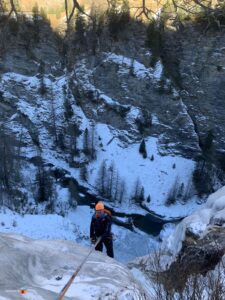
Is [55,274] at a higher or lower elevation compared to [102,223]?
higher

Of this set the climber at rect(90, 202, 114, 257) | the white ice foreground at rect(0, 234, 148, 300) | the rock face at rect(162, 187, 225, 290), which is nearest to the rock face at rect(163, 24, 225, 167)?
the rock face at rect(162, 187, 225, 290)

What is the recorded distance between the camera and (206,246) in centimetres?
618

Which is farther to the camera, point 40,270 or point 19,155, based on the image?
point 19,155

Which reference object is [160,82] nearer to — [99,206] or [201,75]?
[201,75]

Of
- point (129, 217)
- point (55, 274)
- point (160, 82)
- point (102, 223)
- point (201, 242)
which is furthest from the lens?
point (160, 82)

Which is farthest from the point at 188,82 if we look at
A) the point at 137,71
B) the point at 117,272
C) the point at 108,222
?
the point at 117,272

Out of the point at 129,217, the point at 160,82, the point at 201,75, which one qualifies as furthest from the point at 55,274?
the point at 201,75

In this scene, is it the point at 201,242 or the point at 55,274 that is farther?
the point at 201,242

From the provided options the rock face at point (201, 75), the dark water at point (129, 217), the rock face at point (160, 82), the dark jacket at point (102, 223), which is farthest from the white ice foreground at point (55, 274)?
the rock face at point (201, 75)

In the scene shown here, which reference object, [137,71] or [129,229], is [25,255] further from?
[137,71]

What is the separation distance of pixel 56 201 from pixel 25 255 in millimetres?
27448

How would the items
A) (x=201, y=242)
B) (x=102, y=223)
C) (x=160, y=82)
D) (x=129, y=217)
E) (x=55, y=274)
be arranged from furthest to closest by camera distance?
(x=160, y=82) → (x=129, y=217) → (x=102, y=223) → (x=201, y=242) → (x=55, y=274)

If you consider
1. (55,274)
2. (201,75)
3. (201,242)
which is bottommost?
(201,242)

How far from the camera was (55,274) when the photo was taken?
4180 millimetres
